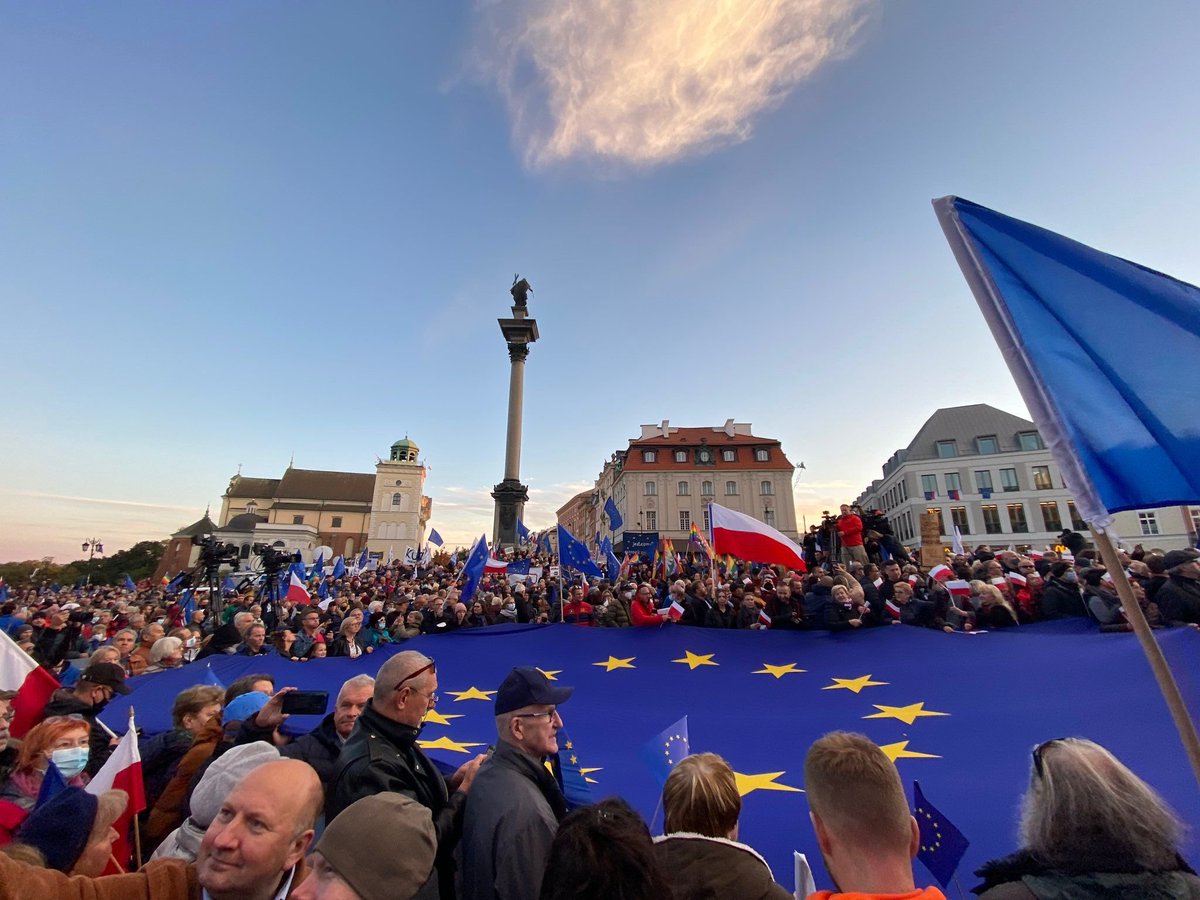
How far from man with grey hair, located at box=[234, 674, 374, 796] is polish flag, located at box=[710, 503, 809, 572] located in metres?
7.44

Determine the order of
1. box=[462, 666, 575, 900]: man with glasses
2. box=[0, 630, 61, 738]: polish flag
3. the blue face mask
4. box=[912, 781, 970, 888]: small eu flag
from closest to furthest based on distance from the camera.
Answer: box=[462, 666, 575, 900]: man with glasses → box=[912, 781, 970, 888]: small eu flag → the blue face mask → box=[0, 630, 61, 738]: polish flag

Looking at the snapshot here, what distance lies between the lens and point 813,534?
68.9 ft

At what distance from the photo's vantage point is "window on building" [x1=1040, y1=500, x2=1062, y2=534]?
4712cm

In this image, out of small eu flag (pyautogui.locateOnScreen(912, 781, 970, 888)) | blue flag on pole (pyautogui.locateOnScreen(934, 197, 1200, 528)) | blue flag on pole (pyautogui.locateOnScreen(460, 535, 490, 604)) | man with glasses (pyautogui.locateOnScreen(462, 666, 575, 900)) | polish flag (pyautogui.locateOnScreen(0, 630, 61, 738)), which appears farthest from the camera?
blue flag on pole (pyautogui.locateOnScreen(460, 535, 490, 604))

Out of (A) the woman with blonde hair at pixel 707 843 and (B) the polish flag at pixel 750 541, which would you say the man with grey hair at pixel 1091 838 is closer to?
(A) the woman with blonde hair at pixel 707 843

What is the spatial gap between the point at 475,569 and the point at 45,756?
36.4 ft

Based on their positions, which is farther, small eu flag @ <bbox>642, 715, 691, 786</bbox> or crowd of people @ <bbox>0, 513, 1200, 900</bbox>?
small eu flag @ <bbox>642, 715, 691, 786</bbox>

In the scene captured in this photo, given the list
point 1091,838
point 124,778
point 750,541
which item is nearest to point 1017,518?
point 750,541

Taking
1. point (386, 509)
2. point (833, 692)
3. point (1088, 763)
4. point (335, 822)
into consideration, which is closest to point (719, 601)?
point (833, 692)

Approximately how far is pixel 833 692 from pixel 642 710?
2.13 metres

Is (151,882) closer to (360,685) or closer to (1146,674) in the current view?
(360,685)

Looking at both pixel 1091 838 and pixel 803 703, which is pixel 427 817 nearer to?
pixel 1091 838

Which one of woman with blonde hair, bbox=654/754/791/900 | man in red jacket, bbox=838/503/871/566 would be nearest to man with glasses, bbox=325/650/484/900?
woman with blonde hair, bbox=654/754/791/900

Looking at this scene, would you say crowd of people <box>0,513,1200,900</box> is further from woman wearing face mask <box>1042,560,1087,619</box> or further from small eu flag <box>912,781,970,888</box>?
woman wearing face mask <box>1042,560,1087,619</box>
